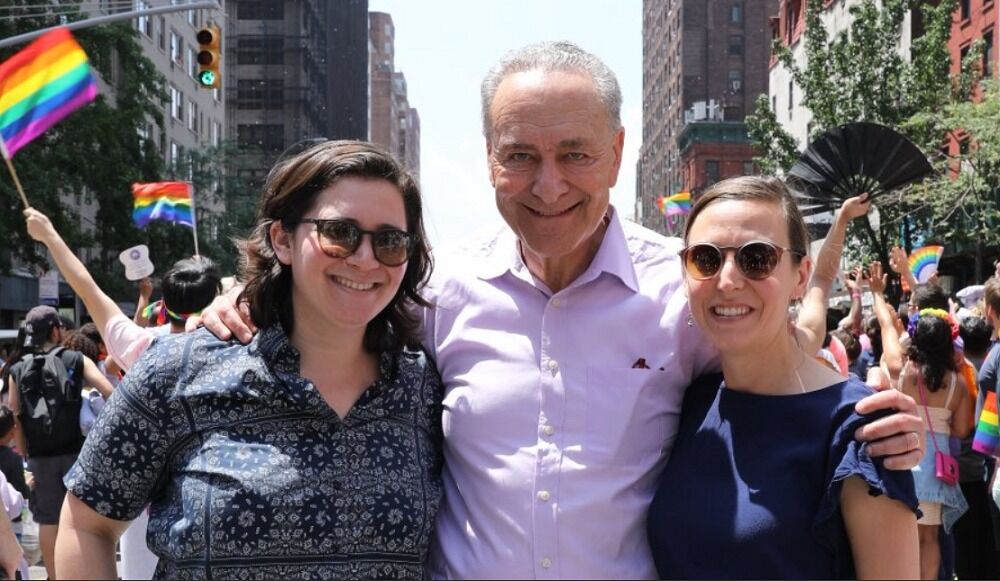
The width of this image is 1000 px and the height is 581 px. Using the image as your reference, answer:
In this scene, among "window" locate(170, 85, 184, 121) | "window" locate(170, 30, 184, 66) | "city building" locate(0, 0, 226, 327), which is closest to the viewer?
"city building" locate(0, 0, 226, 327)

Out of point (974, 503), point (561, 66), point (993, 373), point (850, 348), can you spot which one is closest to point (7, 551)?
point (561, 66)

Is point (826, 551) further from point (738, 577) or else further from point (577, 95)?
point (577, 95)

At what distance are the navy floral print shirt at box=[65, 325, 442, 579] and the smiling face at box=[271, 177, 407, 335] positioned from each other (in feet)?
0.63

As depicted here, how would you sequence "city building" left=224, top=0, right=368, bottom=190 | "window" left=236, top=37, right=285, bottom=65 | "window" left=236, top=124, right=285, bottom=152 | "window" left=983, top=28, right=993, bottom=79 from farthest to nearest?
1. "window" left=236, top=37, right=285, bottom=65
2. "city building" left=224, top=0, right=368, bottom=190
3. "window" left=236, top=124, right=285, bottom=152
4. "window" left=983, top=28, right=993, bottom=79

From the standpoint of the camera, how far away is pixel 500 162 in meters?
3.41

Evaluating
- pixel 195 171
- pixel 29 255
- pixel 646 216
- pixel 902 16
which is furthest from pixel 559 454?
pixel 646 216

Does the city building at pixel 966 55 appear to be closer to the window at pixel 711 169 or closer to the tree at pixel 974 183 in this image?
the tree at pixel 974 183

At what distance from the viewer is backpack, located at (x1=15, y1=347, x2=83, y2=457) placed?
902cm

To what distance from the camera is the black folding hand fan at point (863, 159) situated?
10.7 meters

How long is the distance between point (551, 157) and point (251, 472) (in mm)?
1243

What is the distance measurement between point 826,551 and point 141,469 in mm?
1698

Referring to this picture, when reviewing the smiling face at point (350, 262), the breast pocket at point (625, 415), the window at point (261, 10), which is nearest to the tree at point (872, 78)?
the breast pocket at point (625, 415)

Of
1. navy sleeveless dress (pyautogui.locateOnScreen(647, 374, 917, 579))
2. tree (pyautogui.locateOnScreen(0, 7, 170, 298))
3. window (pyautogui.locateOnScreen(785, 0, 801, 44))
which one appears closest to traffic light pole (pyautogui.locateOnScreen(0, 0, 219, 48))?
tree (pyautogui.locateOnScreen(0, 7, 170, 298))

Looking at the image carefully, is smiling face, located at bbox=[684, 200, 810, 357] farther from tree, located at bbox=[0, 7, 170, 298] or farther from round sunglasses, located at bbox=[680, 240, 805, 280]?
tree, located at bbox=[0, 7, 170, 298]
